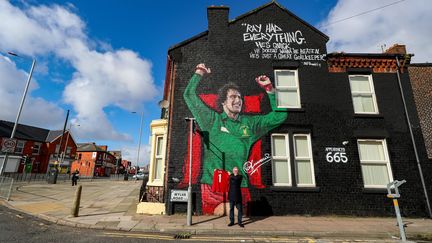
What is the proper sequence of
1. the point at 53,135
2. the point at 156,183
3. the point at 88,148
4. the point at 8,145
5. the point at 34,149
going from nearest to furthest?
the point at 156,183
the point at 8,145
the point at 34,149
the point at 53,135
the point at 88,148

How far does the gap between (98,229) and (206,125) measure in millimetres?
5572

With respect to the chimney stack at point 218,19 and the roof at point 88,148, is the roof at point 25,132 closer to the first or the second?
the roof at point 88,148

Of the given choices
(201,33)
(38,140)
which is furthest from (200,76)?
(38,140)

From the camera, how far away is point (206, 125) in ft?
33.6

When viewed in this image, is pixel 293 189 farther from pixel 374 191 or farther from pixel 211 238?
pixel 211 238

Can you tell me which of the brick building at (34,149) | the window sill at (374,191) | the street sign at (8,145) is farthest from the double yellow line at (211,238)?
the brick building at (34,149)

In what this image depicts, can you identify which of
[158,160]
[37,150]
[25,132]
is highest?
[25,132]

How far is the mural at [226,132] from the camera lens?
960 centimetres

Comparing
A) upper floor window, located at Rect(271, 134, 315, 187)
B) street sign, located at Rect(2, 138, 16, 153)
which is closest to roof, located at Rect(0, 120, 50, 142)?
street sign, located at Rect(2, 138, 16, 153)

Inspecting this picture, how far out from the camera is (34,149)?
46.3 metres

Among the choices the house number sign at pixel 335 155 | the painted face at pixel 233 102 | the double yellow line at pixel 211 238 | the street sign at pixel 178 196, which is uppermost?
the painted face at pixel 233 102

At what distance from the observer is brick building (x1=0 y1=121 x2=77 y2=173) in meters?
41.0

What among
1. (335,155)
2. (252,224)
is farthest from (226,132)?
(335,155)

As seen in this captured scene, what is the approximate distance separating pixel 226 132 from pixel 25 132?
175ft
